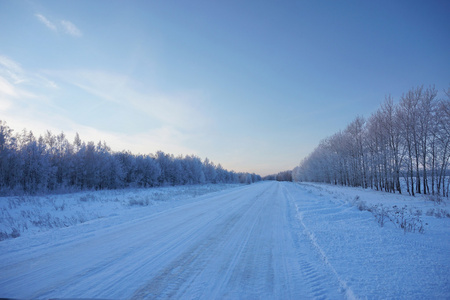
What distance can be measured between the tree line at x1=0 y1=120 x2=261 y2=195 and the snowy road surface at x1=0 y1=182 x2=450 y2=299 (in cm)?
2718

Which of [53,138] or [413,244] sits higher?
[53,138]

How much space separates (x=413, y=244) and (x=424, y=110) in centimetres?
2308

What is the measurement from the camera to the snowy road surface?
2.77 metres

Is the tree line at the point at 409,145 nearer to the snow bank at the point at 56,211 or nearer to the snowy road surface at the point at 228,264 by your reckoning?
the snowy road surface at the point at 228,264

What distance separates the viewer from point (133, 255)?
13.7 ft

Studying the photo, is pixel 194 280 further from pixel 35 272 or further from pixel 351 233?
pixel 351 233

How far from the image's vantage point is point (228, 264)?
3.72 meters

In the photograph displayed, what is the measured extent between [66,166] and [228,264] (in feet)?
A: 143

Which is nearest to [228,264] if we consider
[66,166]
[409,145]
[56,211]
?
[56,211]

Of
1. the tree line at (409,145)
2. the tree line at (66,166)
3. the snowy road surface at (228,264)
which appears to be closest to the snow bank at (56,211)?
the snowy road surface at (228,264)

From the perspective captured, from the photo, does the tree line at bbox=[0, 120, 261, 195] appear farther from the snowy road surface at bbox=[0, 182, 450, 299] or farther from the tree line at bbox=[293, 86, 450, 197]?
the tree line at bbox=[293, 86, 450, 197]

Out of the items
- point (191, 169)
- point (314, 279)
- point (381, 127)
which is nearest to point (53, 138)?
point (191, 169)

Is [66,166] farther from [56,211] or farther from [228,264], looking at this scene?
[228,264]

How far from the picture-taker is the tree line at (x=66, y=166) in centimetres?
2694
